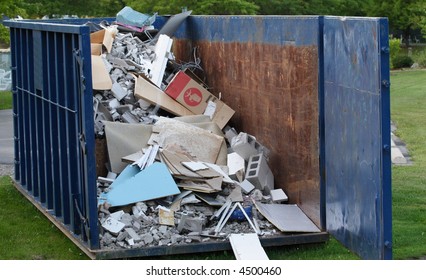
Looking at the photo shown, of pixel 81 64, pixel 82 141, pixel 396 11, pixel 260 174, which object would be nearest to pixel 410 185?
pixel 260 174

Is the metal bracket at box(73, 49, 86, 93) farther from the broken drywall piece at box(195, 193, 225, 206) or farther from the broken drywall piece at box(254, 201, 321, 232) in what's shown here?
the broken drywall piece at box(254, 201, 321, 232)

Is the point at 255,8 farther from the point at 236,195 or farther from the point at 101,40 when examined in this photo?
the point at 236,195

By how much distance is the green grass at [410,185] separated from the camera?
9703 mm

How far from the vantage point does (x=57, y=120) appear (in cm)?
1039

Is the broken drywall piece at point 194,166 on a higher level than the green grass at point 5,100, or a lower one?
higher

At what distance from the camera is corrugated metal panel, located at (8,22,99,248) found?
9102 millimetres

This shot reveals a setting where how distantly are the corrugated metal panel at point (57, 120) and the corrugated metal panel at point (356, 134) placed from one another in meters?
2.20

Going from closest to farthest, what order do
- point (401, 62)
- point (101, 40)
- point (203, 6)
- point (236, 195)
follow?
1. point (236, 195)
2. point (101, 40)
3. point (203, 6)
4. point (401, 62)

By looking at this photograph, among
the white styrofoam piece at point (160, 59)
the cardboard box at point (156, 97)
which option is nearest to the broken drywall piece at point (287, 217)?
the cardboard box at point (156, 97)

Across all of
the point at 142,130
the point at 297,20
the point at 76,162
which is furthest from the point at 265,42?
the point at 76,162

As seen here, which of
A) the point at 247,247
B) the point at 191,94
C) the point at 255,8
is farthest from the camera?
the point at 255,8

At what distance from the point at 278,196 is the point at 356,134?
221 centimetres

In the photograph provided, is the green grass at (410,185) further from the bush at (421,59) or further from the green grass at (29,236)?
the bush at (421,59)

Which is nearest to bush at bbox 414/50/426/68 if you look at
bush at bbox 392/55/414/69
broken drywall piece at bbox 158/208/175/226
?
bush at bbox 392/55/414/69
